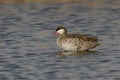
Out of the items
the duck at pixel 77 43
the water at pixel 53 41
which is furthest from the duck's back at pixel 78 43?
the water at pixel 53 41

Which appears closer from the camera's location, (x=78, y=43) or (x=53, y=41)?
(x=78, y=43)

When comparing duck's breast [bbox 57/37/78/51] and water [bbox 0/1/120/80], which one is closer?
water [bbox 0/1/120/80]

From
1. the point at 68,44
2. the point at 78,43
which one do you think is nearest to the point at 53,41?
the point at 68,44

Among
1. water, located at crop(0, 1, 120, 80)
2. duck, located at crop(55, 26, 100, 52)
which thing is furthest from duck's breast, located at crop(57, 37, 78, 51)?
water, located at crop(0, 1, 120, 80)

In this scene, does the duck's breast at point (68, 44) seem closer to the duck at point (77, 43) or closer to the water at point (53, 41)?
the duck at point (77, 43)

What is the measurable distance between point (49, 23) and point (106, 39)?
14.2 feet

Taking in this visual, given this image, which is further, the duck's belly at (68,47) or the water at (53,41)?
the duck's belly at (68,47)

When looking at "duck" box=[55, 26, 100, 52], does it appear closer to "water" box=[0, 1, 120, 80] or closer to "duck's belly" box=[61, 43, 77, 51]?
"duck's belly" box=[61, 43, 77, 51]

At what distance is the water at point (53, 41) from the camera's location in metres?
17.2

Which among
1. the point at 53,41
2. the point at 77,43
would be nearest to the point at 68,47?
the point at 77,43

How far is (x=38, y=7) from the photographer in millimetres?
29344

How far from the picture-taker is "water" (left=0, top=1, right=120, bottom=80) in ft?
56.4

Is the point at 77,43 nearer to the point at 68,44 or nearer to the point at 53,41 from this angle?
the point at 68,44

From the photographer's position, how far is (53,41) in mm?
22312
